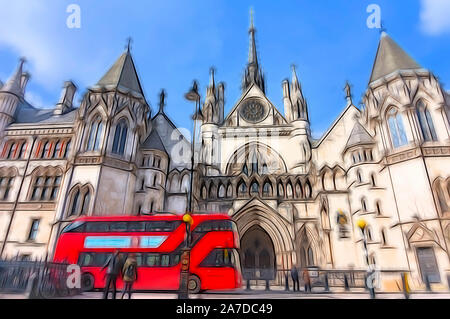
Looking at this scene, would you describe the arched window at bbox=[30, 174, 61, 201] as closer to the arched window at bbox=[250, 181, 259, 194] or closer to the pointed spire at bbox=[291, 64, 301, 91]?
the arched window at bbox=[250, 181, 259, 194]

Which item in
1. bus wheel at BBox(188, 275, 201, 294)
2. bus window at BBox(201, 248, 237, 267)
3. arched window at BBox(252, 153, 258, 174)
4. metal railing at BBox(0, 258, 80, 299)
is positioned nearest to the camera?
metal railing at BBox(0, 258, 80, 299)

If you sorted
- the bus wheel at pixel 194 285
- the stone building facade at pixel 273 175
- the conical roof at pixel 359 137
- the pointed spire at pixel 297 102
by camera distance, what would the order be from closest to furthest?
the bus wheel at pixel 194 285 < the stone building facade at pixel 273 175 < the conical roof at pixel 359 137 < the pointed spire at pixel 297 102

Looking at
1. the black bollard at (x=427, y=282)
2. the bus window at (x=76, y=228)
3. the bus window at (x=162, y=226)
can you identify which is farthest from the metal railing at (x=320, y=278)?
the bus window at (x=76, y=228)

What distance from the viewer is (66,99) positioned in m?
28.8

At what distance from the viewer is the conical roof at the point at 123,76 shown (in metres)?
22.2

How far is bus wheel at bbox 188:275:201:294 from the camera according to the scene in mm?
11461

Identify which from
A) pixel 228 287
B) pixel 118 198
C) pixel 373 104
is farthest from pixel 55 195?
pixel 373 104

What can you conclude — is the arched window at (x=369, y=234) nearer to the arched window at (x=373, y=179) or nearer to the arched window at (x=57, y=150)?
the arched window at (x=373, y=179)

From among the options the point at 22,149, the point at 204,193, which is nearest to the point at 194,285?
the point at 204,193

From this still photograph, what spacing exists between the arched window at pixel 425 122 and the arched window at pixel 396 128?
3.82ft

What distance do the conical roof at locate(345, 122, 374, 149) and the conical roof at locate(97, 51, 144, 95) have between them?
19.4m

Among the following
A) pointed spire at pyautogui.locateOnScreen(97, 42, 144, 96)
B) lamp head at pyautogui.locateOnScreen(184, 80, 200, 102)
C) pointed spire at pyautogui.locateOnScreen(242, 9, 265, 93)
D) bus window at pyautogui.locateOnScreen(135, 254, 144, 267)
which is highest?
pointed spire at pyautogui.locateOnScreen(242, 9, 265, 93)

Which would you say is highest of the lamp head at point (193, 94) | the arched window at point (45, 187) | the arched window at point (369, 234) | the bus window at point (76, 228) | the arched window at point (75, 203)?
the lamp head at point (193, 94)

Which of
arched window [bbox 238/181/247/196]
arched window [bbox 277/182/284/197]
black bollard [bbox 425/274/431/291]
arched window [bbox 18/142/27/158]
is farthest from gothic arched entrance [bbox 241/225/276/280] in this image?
arched window [bbox 18/142/27/158]
